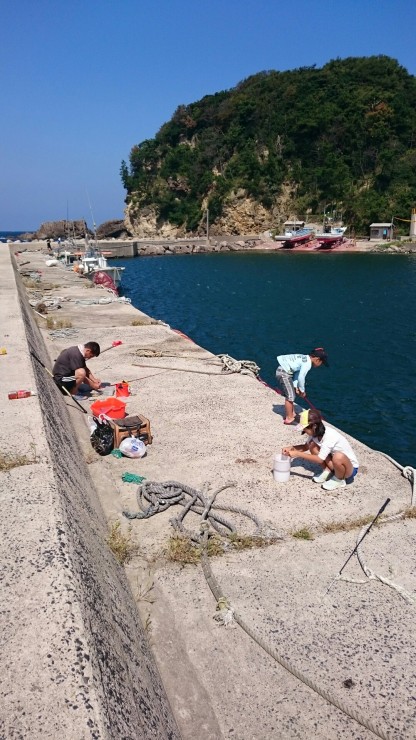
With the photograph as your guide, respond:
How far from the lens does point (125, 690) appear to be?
2871mm

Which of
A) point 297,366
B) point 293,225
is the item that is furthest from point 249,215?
point 297,366

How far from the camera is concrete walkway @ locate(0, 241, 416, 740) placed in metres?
3.67

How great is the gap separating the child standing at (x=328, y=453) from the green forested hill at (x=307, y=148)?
82.0m

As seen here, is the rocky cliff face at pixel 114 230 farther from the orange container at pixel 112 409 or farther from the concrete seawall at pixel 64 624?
the concrete seawall at pixel 64 624

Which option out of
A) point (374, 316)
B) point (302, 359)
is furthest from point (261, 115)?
A: point (302, 359)

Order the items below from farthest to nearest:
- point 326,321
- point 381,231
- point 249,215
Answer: point 249,215 → point 381,231 → point 326,321

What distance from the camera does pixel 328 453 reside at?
6.45m

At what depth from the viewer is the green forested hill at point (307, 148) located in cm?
8475

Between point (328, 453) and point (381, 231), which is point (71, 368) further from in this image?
point (381, 231)

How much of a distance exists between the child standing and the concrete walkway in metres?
0.18

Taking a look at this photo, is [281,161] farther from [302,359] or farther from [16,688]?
[16,688]

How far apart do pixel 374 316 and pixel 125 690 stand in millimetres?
27800

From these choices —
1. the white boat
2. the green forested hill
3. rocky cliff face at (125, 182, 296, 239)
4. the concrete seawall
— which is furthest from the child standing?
rocky cliff face at (125, 182, 296, 239)

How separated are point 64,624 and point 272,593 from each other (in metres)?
2.37
